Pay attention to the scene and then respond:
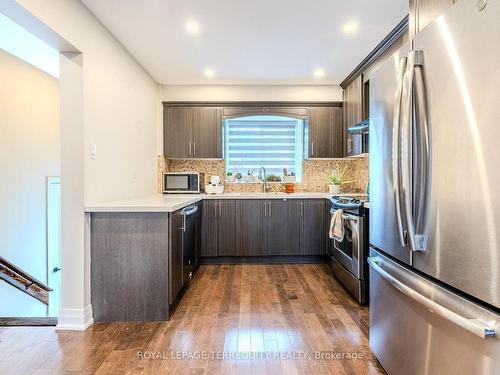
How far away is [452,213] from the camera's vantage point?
43.0 inches

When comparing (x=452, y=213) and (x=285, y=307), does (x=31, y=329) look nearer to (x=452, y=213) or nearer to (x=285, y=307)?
(x=285, y=307)

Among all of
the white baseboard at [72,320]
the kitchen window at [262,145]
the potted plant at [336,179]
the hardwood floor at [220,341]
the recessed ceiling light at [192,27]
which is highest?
the recessed ceiling light at [192,27]

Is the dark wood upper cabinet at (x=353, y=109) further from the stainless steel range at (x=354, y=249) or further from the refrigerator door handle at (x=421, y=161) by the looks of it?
the refrigerator door handle at (x=421, y=161)

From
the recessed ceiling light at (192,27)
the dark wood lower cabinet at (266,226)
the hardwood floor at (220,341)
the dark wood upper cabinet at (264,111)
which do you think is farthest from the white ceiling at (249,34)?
the hardwood floor at (220,341)

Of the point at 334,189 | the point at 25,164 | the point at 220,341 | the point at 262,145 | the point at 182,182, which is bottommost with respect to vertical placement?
the point at 220,341

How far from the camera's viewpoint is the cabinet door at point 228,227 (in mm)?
4031

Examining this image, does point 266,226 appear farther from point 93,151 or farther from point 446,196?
point 446,196

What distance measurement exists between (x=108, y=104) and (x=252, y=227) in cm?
225

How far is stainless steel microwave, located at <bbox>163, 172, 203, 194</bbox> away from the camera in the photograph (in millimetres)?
4266

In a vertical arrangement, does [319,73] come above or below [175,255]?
above

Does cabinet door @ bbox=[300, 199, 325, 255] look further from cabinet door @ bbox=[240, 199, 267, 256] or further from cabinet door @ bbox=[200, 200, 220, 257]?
cabinet door @ bbox=[200, 200, 220, 257]

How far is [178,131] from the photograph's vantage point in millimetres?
4398

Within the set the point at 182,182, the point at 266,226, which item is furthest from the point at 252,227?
the point at 182,182

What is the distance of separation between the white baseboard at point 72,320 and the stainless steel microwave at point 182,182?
216cm
